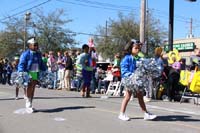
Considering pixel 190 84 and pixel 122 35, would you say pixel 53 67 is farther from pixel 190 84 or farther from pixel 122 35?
pixel 122 35

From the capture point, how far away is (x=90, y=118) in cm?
1154

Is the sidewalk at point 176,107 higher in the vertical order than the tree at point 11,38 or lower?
lower

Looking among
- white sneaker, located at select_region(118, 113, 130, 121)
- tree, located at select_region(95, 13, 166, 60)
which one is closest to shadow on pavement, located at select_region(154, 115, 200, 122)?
white sneaker, located at select_region(118, 113, 130, 121)

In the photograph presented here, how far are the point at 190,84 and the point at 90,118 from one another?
5.22 m

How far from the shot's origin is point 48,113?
12406mm

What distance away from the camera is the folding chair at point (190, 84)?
1517 cm

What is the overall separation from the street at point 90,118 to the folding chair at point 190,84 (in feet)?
2.05

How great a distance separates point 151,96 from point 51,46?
35268 mm

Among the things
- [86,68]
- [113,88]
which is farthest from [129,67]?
[113,88]

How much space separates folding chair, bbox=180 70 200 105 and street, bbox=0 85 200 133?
0.62 meters

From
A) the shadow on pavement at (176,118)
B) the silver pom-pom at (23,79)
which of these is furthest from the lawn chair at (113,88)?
the silver pom-pom at (23,79)

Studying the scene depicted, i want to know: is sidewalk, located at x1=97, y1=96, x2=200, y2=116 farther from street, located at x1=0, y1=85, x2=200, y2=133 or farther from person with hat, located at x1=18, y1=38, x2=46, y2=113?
person with hat, located at x1=18, y1=38, x2=46, y2=113

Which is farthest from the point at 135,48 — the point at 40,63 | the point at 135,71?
the point at 40,63

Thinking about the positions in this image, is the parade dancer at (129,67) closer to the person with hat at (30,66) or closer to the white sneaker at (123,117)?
the white sneaker at (123,117)
